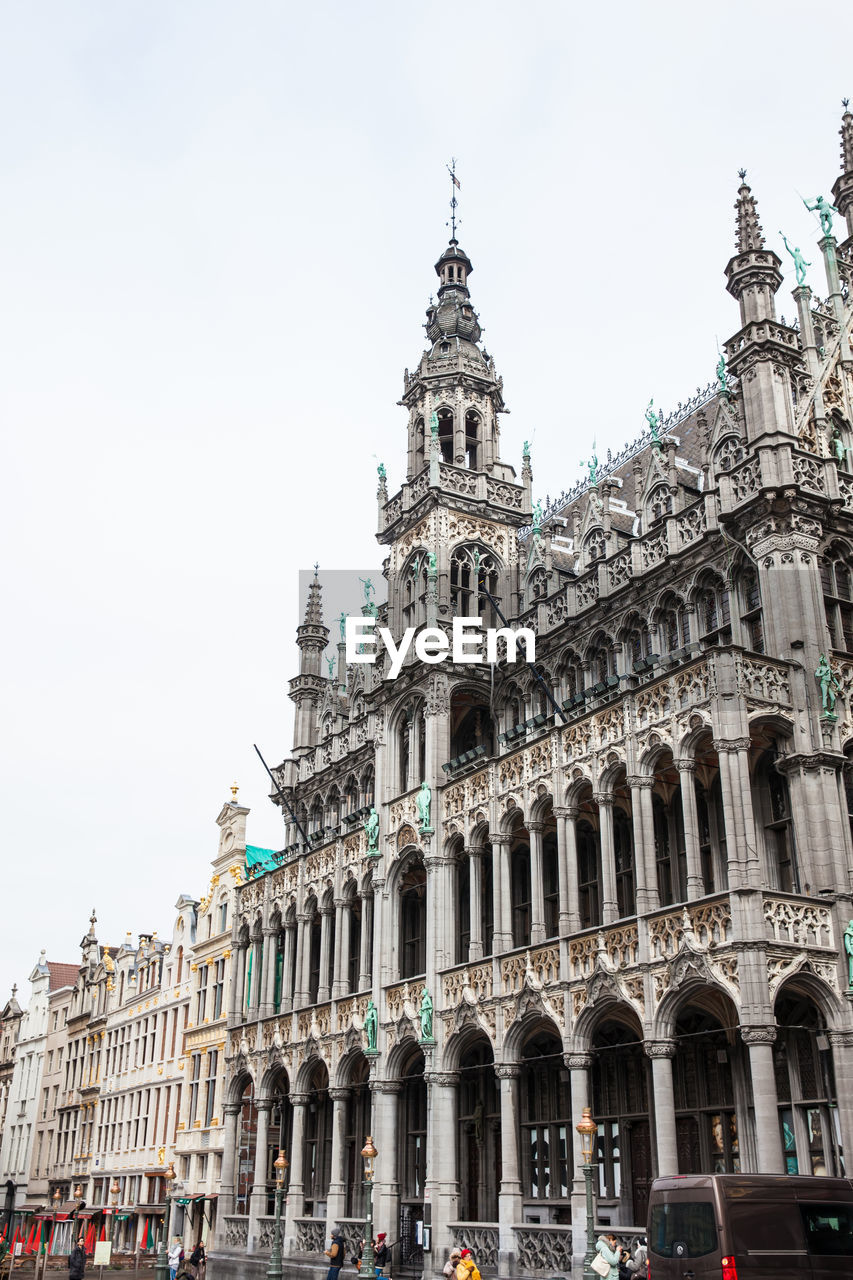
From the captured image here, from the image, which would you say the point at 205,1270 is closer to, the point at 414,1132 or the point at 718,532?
the point at 414,1132

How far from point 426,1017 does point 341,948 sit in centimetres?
744

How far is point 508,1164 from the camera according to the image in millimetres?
32594

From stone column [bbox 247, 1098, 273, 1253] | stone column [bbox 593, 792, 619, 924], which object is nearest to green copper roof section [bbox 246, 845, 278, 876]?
stone column [bbox 247, 1098, 273, 1253]

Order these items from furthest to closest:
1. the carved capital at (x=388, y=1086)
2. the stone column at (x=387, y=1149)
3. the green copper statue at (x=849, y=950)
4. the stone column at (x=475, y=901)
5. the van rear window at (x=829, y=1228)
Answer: the carved capital at (x=388, y=1086) < the stone column at (x=387, y=1149) < the stone column at (x=475, y=901) < the green copper statue at (x=849, y=950) < the van rear window at (x=829, y=1228)

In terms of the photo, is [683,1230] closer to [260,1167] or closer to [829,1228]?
[829,1228]

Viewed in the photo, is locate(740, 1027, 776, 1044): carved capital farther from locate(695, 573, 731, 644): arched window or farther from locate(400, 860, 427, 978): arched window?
locate(400, 860, 427, 978): arched window

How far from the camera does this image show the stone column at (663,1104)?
27406 mm

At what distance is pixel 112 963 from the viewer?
76125 mm

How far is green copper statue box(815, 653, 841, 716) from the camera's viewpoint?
29.0 metres

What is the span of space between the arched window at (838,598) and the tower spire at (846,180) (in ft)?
39.1

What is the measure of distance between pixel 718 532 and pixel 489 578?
41.9ft

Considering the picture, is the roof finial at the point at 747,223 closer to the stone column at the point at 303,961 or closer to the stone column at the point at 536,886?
the stone column at the point at 536,886

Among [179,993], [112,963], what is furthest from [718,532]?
[112,963]

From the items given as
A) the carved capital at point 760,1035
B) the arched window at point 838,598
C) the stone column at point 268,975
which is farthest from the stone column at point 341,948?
the arched window at point 838,598
